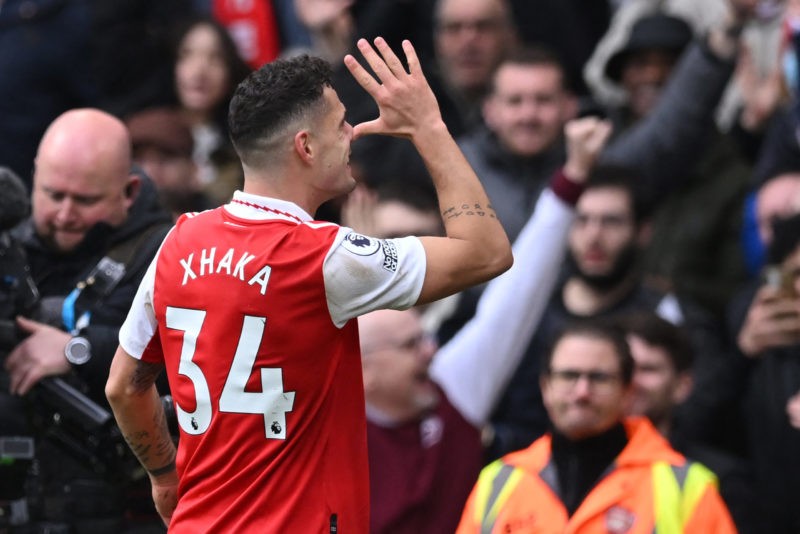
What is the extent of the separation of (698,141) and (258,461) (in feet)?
16.0

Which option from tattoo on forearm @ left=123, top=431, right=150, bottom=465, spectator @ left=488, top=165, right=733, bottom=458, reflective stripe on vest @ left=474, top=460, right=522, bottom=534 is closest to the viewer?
tattoo on forearm @ left=123, top=431, right=150, bottom=465

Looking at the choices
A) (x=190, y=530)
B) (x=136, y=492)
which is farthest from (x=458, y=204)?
(x=136, y=492)

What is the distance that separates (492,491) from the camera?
20.0ft

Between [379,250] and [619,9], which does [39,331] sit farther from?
[619,9]

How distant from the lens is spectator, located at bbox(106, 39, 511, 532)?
4469mm

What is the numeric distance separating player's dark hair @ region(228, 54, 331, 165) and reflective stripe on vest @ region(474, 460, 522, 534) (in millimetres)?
1994

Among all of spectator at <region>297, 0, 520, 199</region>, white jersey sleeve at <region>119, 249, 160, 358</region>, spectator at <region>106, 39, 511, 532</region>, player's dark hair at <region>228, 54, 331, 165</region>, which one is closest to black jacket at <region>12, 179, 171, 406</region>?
white jersey sleeve at <region>119, 249, 160, 358</region>

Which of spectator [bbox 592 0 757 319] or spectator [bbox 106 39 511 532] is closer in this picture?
spectator [bbox 106 39 511 532]

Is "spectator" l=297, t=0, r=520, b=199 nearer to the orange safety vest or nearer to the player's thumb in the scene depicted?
the orange safety vest

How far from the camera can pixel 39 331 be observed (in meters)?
5.93

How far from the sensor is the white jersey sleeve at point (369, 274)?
4441 millimetres

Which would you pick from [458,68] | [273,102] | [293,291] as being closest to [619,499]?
[293,291]

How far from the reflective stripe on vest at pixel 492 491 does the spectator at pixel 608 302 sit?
1.26 metres

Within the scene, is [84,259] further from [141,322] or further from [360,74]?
[360,74]
